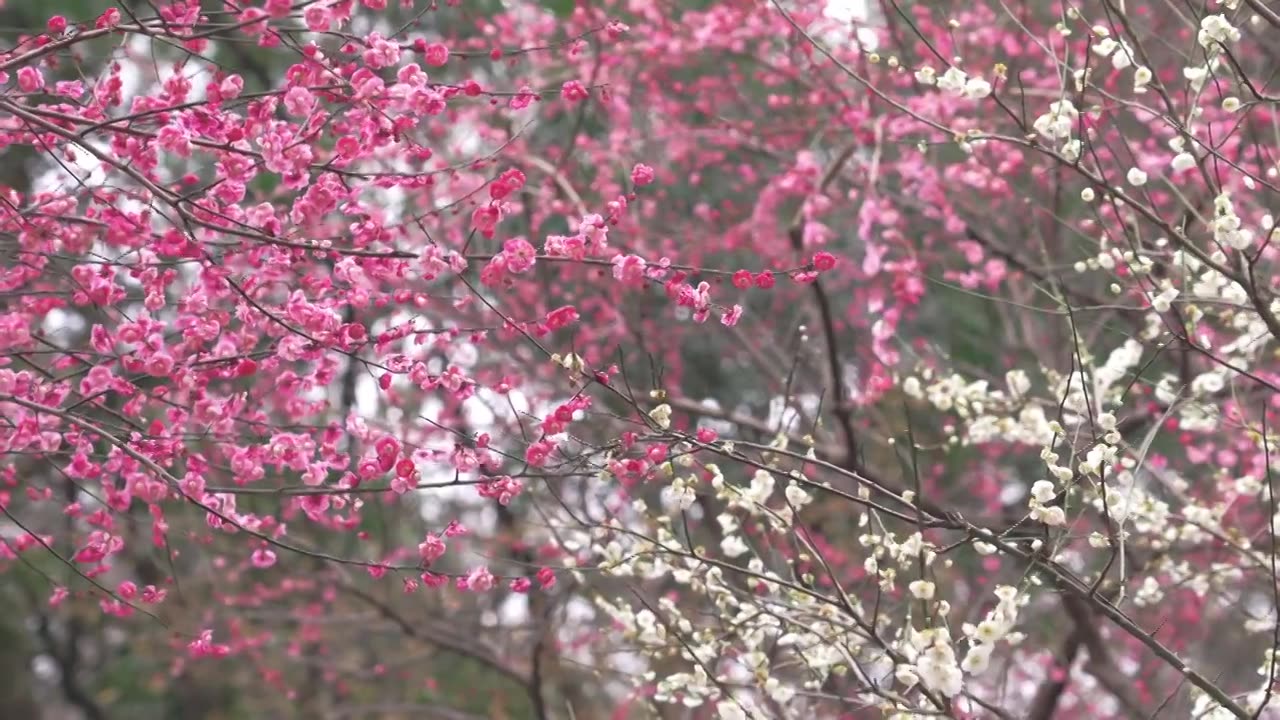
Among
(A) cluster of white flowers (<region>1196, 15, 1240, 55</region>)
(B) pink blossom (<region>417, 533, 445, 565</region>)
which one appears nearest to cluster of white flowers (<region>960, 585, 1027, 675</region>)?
(B) pink blossom (<region>417, 533, 445, 565</region>)

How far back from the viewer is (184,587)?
8594 mm

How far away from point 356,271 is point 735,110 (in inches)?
236

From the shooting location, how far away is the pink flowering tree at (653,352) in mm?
2906

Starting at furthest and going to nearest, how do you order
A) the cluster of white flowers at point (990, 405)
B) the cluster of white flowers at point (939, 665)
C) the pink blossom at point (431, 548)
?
1. the cluster of white flowers at point (990, 405)
2. the pink blossom at point (431, 548)
3. the cluster of white flowers at point (939, 665)

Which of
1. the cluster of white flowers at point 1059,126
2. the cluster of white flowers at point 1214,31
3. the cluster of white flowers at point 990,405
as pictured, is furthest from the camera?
the cluster of white flowers at point 990,405

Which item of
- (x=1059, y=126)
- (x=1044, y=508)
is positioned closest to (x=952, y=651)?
(x=1044, y=508)

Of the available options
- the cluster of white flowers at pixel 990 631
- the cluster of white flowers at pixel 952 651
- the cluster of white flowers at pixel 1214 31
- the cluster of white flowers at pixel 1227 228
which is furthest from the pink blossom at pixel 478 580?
the cluster of white flowers at pixel 1214 31

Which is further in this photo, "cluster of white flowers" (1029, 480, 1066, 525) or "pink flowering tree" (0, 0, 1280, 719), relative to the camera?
"pink flowering tree" (0, 0, 1280, 719)

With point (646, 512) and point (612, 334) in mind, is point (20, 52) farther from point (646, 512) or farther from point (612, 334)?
point (612, 334)

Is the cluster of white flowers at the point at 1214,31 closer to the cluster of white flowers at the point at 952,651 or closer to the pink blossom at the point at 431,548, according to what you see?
the cluster of white flowers at the point at 952,651

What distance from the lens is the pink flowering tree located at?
2.91m

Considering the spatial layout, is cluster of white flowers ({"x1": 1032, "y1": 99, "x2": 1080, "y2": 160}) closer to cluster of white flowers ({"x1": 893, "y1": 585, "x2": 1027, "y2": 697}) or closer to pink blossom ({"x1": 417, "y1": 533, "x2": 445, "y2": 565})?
cluster of white flowers ({"x1": 893, "y1": 585, "x2": 1027, "y2": 697})

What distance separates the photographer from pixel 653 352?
7.69 m

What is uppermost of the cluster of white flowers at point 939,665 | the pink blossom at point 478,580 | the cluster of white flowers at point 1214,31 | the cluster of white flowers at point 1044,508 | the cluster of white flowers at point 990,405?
the cluster of white flowers at point 990,405
